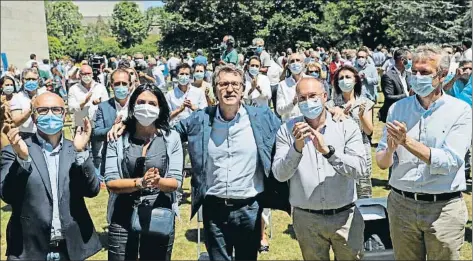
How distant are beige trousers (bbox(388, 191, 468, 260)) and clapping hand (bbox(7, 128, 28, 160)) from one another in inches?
97.0

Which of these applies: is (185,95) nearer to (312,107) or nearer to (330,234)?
(312,107)

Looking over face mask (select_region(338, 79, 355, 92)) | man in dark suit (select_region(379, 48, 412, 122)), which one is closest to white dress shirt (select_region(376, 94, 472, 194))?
face mask (select_region(338, 79, 355, 92))

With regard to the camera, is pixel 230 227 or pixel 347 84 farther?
pixel 347 84

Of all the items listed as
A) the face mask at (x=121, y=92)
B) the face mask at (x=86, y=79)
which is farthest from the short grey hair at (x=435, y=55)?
the face mask at (x=86, y=79)

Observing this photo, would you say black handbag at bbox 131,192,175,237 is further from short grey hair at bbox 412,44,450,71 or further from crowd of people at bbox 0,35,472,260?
short grey hair at bbox 412,44,450,71

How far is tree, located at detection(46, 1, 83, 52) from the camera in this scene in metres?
15.5

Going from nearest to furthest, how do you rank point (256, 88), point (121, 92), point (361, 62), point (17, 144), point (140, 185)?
point (17, 144) < point (140, 185) < point (121, 92) < point (256, 88) < point (361, 62)

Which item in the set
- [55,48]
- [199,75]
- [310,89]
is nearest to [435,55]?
[310,89]

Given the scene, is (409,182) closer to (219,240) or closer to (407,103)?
(407,103)

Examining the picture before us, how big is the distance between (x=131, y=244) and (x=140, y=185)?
468 mm

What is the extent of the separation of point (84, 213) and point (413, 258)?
2.26 metres

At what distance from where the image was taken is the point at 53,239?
3.35 metres

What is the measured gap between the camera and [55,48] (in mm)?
21297

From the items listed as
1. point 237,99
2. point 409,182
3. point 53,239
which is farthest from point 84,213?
point 409,182
